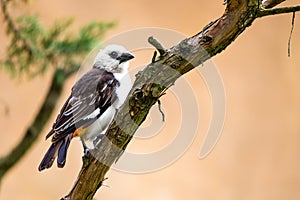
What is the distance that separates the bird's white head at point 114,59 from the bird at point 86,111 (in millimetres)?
61

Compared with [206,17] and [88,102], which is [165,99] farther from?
[88,102]

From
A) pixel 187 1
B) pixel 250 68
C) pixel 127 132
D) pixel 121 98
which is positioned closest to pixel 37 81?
pixel 187 1

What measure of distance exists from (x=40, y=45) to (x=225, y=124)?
106 centimetres

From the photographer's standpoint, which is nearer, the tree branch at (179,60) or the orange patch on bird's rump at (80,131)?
the tree branch at (179,60)

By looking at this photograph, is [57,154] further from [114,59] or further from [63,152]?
[114,59]

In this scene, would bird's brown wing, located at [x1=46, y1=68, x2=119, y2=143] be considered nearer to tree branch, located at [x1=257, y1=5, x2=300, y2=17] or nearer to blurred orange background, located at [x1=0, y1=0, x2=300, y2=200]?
tree branch, located at [x1=257, y1=5, x2=300, y2=17]

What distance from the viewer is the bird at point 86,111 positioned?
1.05 m

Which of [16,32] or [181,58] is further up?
[16,32]

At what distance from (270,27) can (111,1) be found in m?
0.55

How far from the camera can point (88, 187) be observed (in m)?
0.98

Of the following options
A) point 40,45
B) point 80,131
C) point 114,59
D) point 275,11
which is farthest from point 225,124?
point 275,11

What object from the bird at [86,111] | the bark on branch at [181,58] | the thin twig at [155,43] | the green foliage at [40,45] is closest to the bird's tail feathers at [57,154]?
the bird at [86,111]

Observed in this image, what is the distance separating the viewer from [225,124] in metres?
2.43

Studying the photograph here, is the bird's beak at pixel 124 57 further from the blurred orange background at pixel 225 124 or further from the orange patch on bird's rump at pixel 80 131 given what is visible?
the blurred orange background at pixel 225 124
